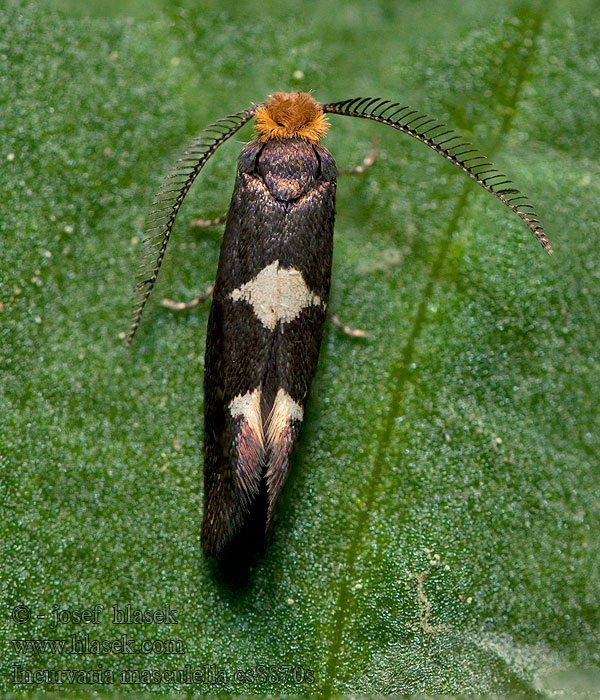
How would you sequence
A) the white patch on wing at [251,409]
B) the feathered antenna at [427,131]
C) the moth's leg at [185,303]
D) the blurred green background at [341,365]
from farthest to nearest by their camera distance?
1. the moth's leg at [185,303]
2. the blurred green background at [341,365]
3. the feathered antenna at [427,131]
4. the white patch on wing at [251,409]

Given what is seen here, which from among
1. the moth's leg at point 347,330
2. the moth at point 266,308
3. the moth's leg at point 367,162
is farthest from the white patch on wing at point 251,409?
the moth's leg at point 367,162

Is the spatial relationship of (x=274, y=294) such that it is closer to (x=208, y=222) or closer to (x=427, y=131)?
(x=208, y=222)

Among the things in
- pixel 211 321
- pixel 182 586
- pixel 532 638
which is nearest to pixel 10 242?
pixel 211 321

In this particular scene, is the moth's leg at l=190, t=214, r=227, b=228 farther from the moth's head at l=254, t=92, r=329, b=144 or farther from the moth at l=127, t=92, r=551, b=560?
the moth's head at l=254, t=92, r=329, b=144

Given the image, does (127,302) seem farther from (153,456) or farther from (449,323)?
(449,323)

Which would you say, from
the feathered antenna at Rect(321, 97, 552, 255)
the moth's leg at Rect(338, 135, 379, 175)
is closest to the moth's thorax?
the feathered antenna at Rect(321, 97, 552, 255)

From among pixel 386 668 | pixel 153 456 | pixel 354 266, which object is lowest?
pixel 386 668

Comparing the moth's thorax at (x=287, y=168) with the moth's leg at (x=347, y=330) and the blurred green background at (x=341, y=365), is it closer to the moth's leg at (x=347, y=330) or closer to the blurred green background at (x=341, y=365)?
the blurred green background at (x=341, y=365)
